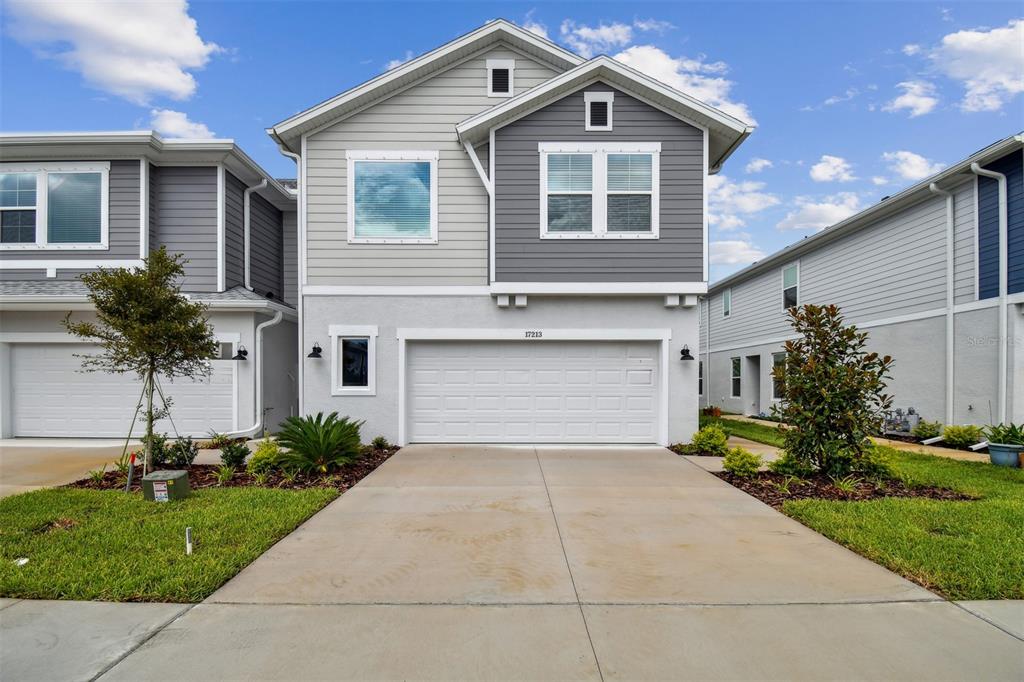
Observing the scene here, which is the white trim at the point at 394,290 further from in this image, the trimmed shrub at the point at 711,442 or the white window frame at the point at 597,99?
the trimmed shrub at the point at 711,442

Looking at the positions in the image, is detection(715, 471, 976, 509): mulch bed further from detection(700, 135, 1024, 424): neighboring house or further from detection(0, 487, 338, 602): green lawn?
detection(0, 487, 338, 602): green lawn

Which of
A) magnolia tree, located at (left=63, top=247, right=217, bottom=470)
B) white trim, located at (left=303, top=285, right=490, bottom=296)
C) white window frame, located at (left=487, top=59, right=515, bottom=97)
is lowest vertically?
magnolia tree, located at (left=63, top=247, right=217, bottom=470)

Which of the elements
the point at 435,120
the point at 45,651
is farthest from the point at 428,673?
the point at 435,120

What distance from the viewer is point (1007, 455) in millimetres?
8648

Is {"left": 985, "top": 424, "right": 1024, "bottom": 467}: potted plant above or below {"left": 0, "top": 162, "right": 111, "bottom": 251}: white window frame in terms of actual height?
below

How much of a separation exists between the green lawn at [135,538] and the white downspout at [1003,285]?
1207 centimetres

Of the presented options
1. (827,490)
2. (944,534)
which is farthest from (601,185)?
(944,534)

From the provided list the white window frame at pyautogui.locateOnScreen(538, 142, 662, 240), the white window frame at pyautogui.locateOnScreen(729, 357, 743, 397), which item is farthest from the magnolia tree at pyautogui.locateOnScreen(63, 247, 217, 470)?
the white window frame at pyautogui.locateOnScreen(729, 357, 743, 397)

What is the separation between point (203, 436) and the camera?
11.0 m

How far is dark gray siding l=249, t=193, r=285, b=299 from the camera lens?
12602 mm

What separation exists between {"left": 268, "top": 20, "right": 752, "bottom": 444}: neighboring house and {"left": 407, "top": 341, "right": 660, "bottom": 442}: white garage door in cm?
3

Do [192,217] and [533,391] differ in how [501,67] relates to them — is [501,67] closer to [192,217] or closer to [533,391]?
[533,391]

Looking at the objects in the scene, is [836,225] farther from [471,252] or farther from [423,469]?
[423,469]

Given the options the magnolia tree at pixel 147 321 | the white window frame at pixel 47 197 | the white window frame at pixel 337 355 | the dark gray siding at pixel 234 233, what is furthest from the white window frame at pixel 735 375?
the white window frame at pixel 47 197
